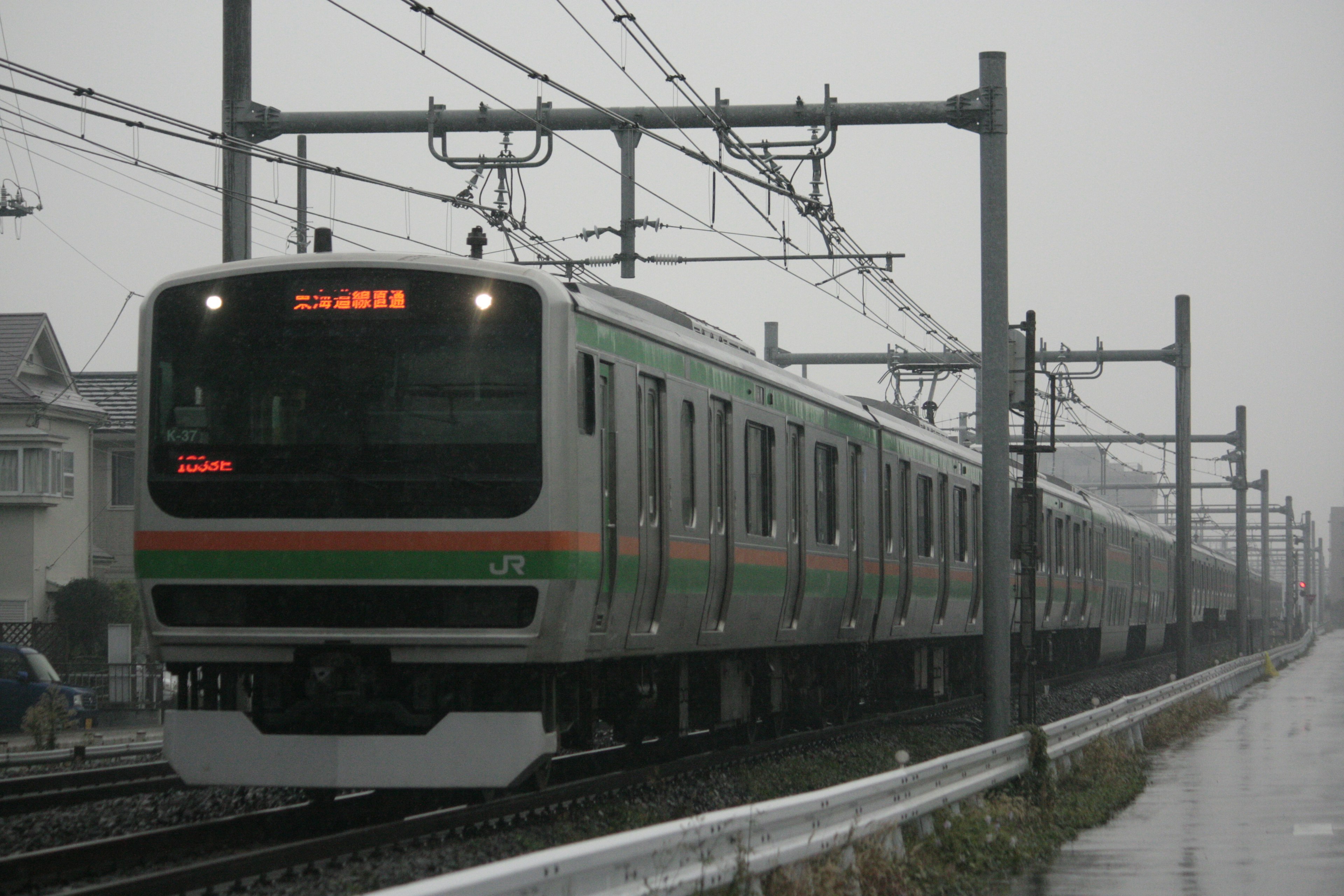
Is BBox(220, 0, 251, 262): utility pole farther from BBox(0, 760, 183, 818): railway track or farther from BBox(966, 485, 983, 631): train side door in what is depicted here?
BBox(966, 485, 983, 631): train side door

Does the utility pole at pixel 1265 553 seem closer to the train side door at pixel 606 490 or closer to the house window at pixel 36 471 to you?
the house window at pixel 36 471

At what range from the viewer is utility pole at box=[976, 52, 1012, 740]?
15.7 m

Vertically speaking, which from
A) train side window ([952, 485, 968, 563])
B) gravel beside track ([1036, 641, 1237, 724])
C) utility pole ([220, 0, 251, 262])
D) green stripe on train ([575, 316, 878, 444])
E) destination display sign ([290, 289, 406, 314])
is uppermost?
utility pole ([220, 0, 251, 262])

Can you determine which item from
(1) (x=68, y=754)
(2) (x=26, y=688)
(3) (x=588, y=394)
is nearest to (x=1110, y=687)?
(2) (x=26, y=688)

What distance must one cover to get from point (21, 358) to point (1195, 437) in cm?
2716

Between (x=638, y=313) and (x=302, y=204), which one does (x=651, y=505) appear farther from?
(x=302, y=204)

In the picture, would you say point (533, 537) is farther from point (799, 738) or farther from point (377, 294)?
point (799, 738)

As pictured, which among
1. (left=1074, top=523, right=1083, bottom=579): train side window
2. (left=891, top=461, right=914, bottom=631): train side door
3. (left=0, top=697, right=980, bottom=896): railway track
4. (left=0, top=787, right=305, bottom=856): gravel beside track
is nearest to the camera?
(left=0, top=697, right=980, bottom=896): railway track

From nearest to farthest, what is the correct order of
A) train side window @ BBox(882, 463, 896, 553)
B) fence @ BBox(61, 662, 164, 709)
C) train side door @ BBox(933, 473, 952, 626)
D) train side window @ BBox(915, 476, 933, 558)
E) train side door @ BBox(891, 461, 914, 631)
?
train side window @ BBox(882, 463, 896, 553), train side door @ BBox(891, 461, 914, 631), train side window @ BBox(915, 476, 933, 558), train side door @ BBox(933, 473, 952, 626), fence @ BBox(61, 662, 164, 709)

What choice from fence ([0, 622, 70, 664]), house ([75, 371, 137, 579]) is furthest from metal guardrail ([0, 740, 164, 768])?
house ([75, 371, 137, 579])

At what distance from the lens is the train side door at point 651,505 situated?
11.5 meters

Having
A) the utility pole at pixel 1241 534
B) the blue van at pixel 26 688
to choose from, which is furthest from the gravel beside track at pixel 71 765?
the utility pole at pixel 1241 534

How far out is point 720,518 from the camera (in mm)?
13102

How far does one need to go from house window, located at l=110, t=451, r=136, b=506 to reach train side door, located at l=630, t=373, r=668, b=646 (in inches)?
1278
